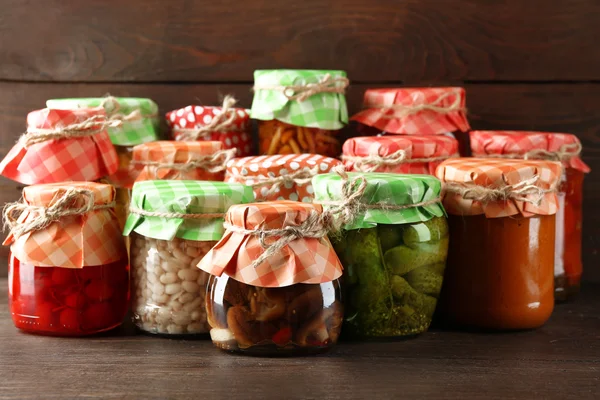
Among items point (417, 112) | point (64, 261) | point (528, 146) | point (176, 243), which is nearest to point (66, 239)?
point (64, 261)

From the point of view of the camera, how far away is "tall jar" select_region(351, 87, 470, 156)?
4.65 feet

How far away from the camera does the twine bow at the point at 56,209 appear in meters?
1.12

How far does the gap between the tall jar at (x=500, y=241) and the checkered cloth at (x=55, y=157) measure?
57 centimetres

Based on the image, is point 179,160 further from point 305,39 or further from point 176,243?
point 305,39

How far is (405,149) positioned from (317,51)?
0.37 metres

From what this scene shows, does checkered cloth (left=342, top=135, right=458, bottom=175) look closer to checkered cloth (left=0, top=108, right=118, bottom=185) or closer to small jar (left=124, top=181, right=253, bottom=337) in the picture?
small jar (left=124, top=181, right=253, bottom=337)

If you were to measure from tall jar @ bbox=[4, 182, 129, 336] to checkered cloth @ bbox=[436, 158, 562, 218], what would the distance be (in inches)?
20.2

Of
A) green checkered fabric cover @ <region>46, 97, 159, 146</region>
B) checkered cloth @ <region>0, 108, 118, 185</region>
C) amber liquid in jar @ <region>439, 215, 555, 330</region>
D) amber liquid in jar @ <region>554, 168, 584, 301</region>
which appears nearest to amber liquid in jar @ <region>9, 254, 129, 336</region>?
checkered cloth @ <region>0, 108, 118, 185</region>

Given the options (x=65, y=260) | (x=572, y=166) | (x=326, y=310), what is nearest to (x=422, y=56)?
(x=572, y=166)

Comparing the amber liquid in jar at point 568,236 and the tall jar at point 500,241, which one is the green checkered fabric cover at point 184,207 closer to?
the tall jar at point 500,241

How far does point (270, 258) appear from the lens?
1.01 m

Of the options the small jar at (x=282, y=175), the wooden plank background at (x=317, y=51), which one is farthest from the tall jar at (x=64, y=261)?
the wooden plank background at (x=317, y=51)

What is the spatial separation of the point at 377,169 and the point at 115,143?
0.46 metres

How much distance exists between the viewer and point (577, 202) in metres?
1.44
